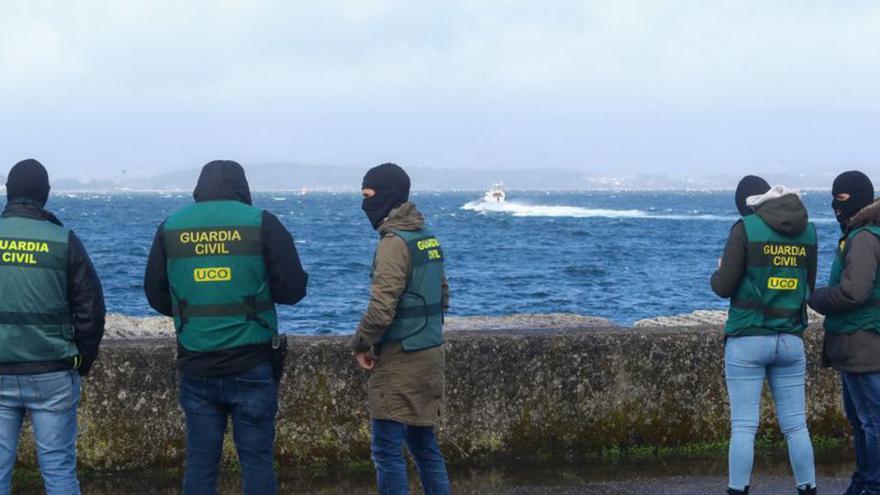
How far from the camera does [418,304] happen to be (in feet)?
15.7

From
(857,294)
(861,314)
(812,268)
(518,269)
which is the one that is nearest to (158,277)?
(812,268)

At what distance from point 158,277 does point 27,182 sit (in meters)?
0.68

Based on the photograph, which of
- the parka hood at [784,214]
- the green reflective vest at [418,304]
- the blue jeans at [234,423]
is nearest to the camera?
the blue jeans at [234,423]

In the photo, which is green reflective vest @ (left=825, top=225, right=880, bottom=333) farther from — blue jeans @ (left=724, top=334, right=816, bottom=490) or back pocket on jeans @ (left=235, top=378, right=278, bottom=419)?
back pocket on jeans @ (left=235, top=378, right=278, bottom=419)

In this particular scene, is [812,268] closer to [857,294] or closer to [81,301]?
[857,294]

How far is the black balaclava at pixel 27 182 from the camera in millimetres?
4566

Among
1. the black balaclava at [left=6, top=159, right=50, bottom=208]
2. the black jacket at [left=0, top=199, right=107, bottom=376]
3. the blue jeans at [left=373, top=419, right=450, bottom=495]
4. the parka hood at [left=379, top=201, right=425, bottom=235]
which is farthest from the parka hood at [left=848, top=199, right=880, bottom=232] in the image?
the black balaclava at [left=6, top=159, right=50, bottom=208]

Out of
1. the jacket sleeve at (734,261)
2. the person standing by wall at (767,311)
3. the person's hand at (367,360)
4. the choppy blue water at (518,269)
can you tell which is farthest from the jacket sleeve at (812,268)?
the choppy blue water at (518,269)

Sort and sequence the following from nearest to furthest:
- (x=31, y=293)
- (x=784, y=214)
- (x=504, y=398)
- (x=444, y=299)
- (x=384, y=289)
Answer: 1. (x=31, y=293)
2. (x=384, y=289)
3. (x=784, y=214)
4. (x=444, y=299)
5. (x=504, y=398)

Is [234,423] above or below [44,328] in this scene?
below

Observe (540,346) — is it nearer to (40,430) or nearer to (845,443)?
(845,443)

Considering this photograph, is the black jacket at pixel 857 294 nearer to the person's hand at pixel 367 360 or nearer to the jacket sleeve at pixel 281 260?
the person's hand at pixel 367 360

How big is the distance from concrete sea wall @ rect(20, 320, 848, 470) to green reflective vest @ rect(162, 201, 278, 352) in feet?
5.51

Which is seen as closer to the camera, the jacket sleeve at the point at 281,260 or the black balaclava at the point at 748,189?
the jacket sleeve at the point at 281,260
